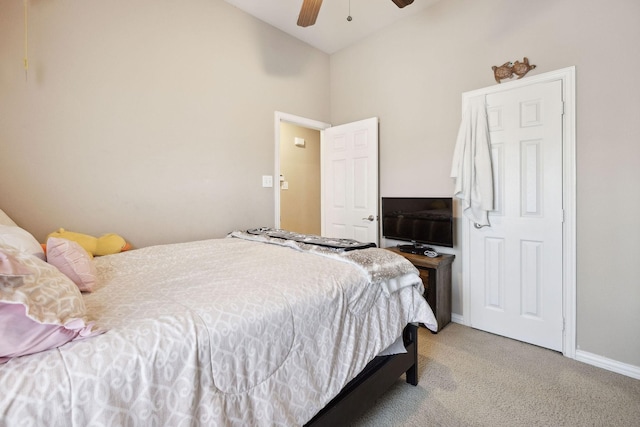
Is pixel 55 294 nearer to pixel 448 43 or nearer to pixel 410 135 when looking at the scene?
pixel 410 135

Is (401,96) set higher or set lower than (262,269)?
higher

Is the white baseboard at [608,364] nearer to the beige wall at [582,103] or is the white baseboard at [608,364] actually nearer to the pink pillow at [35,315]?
the beige wall at [582,103]

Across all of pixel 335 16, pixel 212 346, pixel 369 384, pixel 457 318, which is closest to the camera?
pixel 212 346

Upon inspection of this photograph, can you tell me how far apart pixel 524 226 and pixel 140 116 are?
10.6 ft

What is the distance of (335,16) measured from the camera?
3014mm

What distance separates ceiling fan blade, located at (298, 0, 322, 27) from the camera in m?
2.01

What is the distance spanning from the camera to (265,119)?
10.3 ft

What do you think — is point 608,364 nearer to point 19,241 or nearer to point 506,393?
point 506,393

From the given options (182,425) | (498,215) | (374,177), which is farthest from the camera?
(374,177)

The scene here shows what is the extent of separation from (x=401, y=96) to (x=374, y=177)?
3.01ft

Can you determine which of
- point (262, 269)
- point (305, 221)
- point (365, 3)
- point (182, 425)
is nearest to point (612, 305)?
point (262, 269)

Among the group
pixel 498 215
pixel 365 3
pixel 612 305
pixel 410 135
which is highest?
pixel 365 3

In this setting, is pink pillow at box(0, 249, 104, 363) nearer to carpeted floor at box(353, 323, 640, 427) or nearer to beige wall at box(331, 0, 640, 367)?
carpeted floor at box(353, 323, 640, 427)

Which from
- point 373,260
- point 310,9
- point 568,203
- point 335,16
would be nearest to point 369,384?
point 373,260
